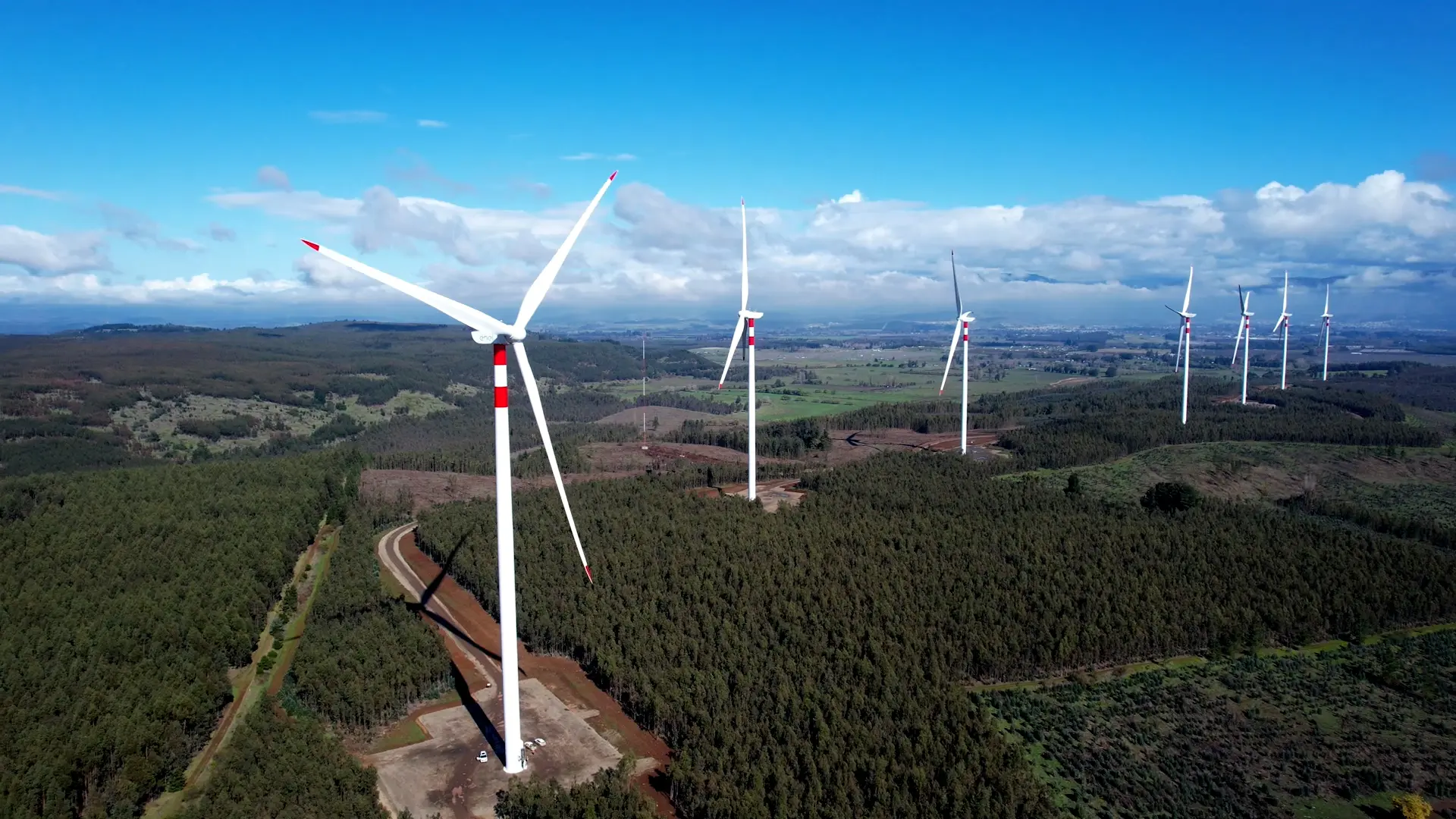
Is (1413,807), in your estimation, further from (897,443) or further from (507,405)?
(897,443)

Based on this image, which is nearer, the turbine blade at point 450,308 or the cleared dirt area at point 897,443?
A: the turbine blade at point 450,308

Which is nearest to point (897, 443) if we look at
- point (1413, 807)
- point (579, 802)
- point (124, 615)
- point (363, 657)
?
point (363, 657)

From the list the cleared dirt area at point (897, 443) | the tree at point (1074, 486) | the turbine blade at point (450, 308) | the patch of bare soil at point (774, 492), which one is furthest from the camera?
the cleared dirt area at point (897, 443)

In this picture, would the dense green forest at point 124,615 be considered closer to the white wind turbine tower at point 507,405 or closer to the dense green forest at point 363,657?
the dense green forest at point 363,657

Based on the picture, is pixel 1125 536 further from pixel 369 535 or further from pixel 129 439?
pixel 129 439

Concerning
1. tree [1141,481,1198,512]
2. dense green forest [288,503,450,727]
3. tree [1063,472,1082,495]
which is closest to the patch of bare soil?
tree [1063,472,1082,495]

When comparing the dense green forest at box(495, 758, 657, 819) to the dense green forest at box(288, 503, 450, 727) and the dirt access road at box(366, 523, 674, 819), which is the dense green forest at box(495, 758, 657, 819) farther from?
the dense green forest at box(288, 503, 450, 727)

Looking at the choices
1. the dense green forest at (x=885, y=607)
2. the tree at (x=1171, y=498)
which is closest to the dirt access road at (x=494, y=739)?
the dense green forest at (x=885, y=607)

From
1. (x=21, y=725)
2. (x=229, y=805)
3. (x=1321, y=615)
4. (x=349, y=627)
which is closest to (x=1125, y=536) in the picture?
(x=1321, y=615)
